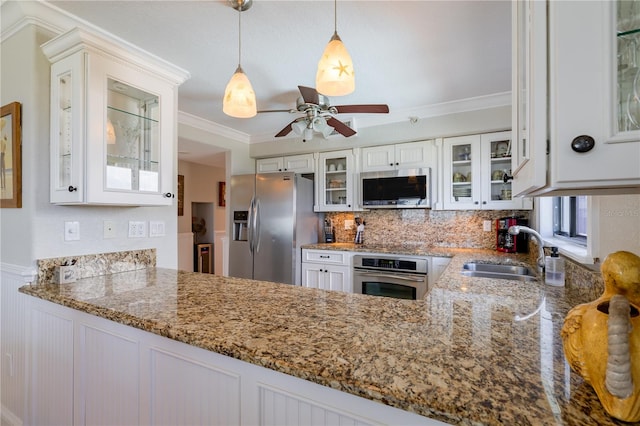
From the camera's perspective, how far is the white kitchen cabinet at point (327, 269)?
336 centimetres

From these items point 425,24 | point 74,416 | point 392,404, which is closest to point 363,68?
point 425,24

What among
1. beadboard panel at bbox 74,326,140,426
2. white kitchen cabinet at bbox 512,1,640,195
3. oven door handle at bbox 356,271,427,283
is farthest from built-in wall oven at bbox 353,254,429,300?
white kitchen cabinet at bbox 512,1,640,195

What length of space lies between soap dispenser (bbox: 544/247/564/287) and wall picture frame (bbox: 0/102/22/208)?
9.68ft

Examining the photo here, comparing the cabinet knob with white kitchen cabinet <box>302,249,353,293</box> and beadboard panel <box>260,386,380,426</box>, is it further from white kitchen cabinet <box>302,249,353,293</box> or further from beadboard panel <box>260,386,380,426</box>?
white kitchen cabinet <box>302,249,353,293</box>

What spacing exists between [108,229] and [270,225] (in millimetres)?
1936

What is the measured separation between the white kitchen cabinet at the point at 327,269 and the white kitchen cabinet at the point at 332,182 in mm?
654

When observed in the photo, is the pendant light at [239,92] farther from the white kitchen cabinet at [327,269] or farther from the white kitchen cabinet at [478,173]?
the white kitchen cabinet at [478,173]

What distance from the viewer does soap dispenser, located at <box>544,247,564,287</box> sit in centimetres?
158

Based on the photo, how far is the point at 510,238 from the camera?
301 cm

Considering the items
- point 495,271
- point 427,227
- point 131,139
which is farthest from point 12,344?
point 427,227

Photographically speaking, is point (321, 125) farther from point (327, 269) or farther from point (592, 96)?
point (592, 96)

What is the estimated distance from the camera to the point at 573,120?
554 mm

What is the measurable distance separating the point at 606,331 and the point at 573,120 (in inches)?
15.5

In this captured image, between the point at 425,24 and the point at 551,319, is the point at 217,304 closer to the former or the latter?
the point at 551,319
